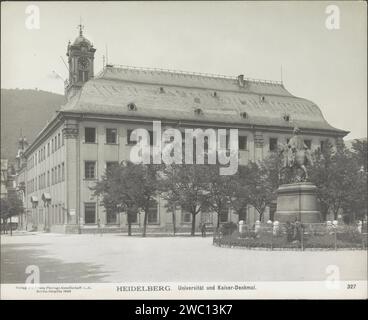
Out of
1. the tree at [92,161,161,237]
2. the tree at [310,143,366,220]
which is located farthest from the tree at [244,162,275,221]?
the tree at [92,161,161,237]

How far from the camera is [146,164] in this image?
128 feet

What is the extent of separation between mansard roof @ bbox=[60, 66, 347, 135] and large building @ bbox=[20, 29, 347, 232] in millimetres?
88

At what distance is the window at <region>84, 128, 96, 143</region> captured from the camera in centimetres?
4622

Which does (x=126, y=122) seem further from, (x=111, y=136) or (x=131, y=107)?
(x=111, y=136)

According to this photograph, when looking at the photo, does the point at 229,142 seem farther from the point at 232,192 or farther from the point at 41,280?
the point at 41,280

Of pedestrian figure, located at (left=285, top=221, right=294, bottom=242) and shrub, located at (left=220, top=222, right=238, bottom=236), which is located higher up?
pedestrian figure, located at (left=285, top=221, right=294, bottom=242)

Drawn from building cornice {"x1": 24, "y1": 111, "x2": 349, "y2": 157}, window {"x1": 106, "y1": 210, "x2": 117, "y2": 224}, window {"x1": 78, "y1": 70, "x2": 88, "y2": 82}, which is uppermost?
window {"x1": 78, "y1": 70, "x2": 88, "y2": 82}

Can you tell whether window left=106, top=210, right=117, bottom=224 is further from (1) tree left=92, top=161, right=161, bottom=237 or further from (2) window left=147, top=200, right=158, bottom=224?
(1) tree left=92, top=161, right=161, bottom=237

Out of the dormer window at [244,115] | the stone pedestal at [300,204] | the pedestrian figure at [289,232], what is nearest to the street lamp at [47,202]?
the dormer window at [244,115]

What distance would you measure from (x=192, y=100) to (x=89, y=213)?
14016 millimetres

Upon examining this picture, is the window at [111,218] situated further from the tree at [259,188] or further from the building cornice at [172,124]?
the tree at [259,188]

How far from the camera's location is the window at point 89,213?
148 feet

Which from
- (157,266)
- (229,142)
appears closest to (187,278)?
(157,266)

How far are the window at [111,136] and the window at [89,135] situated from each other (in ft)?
3.57
